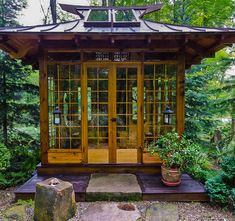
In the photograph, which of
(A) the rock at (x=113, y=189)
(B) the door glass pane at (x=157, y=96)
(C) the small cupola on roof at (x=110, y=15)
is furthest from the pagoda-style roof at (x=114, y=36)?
(A) the rock at (x=113, y=189)

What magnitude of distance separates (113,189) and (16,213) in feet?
4.74

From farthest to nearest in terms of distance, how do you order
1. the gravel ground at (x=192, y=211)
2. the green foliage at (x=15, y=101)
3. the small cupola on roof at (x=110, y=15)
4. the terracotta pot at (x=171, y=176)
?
1. the green foliage at (x=15, y=101)
2. the small cupola on roof at (x=110, y=15)
3. the terracotta pot at (x=171, y=176)
4. the gravel ground at (x=192, y=211)

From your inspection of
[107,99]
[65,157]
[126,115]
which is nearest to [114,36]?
[107,99]

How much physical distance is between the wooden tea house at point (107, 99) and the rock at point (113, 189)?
1.57 feet

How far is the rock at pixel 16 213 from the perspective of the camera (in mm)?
3231

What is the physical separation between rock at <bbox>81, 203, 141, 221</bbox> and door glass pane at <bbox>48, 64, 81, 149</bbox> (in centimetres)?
150

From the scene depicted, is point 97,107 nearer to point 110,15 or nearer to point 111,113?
point 111,113

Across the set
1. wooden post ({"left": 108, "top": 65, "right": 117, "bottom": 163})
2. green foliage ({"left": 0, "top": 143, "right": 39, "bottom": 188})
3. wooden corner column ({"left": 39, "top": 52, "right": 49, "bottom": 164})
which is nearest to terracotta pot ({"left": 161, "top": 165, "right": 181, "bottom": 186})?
wooden post ({"left": 108, "top": 65, "right": 117, "bottom": 163})

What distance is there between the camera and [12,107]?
6.29 meters

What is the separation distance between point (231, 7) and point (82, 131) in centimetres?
887

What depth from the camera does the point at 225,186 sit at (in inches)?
146

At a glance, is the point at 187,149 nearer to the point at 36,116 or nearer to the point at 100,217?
the point at 100,217

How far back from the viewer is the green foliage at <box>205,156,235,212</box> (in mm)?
3588

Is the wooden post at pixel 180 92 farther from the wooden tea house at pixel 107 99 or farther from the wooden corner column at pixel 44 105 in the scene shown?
the wooden corner column at pixel 44 105
